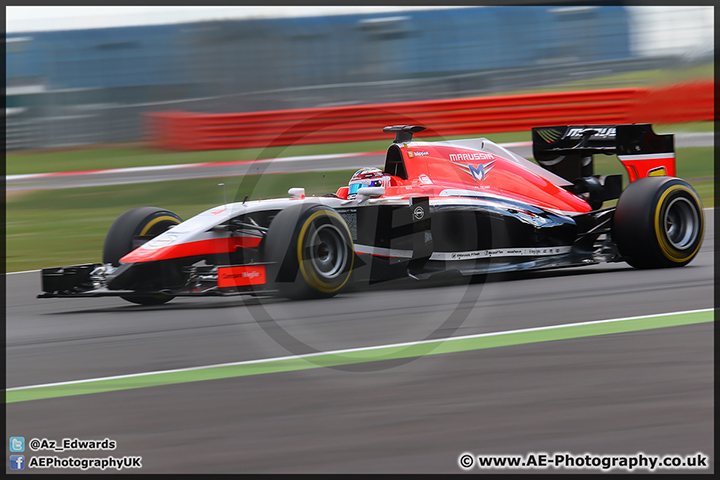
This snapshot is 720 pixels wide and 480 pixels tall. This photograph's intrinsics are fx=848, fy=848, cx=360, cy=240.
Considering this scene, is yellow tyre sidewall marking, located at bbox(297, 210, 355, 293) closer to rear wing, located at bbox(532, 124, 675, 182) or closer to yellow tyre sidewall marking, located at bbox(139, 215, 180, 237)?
yellow tyre sidewall marking, located at bbox(139, 215, 180, 237)

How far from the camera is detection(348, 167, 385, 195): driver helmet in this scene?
23.4 feet

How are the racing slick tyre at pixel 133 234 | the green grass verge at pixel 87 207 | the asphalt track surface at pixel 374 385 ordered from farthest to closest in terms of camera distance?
the green grass verge at pixel 87 207 → the racing slick tyre at pixel 133 234 → the asphalt track surface at pixel 374 385

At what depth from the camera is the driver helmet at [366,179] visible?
23.4 feet

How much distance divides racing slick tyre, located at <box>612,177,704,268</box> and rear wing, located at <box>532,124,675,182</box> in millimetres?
541

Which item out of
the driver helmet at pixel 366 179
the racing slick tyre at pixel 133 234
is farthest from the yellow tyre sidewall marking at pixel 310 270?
the racing slick tyre at pixel 133 234

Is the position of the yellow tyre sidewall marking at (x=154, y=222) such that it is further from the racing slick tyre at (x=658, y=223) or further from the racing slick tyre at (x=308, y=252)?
the racing slick tyre at (x=658, y=223)

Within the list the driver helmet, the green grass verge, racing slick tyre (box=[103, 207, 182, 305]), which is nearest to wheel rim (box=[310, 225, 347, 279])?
the driver helmet

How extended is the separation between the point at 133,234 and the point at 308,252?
5.12ft

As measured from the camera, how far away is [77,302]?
7.20 meters

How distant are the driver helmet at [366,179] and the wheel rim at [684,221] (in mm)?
2551

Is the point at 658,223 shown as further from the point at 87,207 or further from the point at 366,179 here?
the point at 87,207

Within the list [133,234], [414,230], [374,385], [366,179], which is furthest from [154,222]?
[374,385]

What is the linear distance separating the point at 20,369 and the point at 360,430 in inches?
93.2

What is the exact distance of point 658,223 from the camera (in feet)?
23.3
